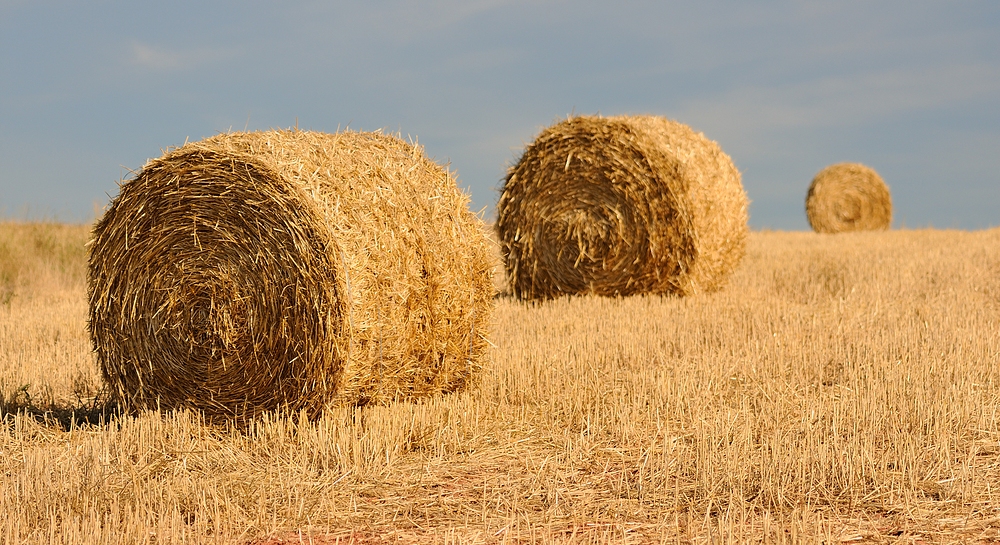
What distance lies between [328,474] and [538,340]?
4.03 metres

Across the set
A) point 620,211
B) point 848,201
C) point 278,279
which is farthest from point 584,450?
point 848,201

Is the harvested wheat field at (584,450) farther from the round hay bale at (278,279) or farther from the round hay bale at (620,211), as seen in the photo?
the round hay bale at (620,211)

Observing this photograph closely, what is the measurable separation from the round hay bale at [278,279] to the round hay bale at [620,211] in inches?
199

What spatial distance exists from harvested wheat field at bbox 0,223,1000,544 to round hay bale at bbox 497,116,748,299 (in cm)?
220

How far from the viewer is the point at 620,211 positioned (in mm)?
11945

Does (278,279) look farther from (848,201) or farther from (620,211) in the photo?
(848,201)

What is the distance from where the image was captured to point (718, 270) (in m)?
12.4

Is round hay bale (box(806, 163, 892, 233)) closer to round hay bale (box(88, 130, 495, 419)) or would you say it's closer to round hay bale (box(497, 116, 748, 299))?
round hay bale (box(497, 116, 748, 299))

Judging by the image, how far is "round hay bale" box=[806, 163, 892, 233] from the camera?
2494 centimetres

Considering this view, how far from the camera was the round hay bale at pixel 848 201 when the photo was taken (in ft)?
81.8

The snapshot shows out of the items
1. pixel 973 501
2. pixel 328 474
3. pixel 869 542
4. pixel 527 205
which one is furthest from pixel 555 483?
pixel 527 205

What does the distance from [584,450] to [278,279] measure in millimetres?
2199

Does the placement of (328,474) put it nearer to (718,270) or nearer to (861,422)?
(861,422)

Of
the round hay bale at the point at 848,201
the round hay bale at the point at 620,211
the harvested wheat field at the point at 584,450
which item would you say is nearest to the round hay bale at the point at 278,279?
the harvested wheat field at the point at 584,450
